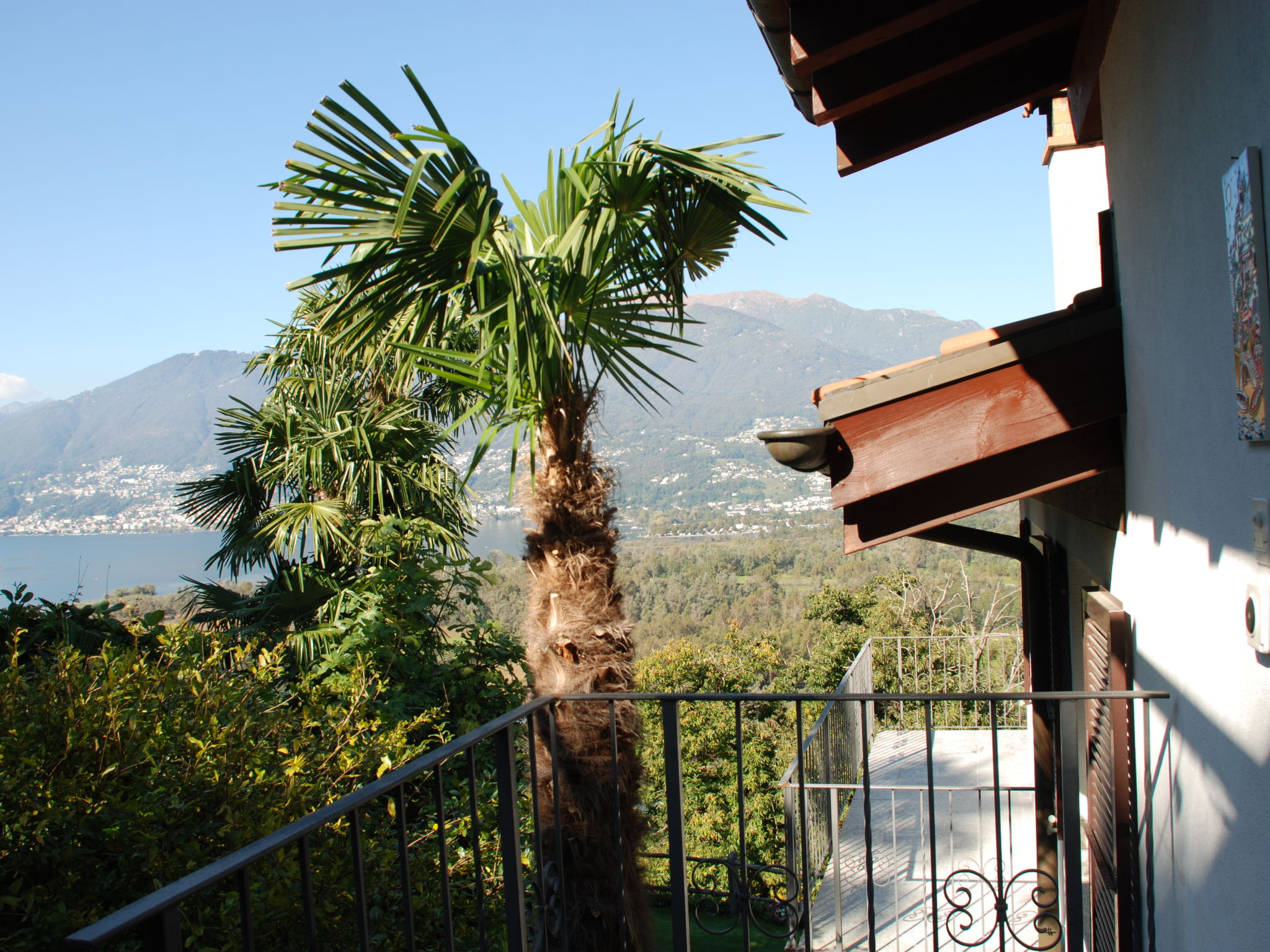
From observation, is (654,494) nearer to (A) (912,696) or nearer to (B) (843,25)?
(A) (912,696)

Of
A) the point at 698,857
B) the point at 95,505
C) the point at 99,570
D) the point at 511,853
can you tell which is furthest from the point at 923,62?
the point at 95,505

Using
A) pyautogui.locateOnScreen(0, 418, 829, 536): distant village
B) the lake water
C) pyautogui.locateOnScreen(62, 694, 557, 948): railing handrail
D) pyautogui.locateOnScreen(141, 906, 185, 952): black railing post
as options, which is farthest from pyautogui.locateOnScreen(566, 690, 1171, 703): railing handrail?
pyautogui.locateOnScreen(0, 418, 829, 536): distant village

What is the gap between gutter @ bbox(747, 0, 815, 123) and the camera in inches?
81.1

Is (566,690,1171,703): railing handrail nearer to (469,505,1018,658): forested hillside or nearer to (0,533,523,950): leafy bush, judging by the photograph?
(0,533,523,950): leafy bush

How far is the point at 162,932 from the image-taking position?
97cm

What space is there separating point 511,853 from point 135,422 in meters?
81.0

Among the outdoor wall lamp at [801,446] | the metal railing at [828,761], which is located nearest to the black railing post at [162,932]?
the outdoor wall lamp at [801,446]

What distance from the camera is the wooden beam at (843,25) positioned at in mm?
2209

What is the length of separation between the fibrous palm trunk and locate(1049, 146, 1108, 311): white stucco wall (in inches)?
140

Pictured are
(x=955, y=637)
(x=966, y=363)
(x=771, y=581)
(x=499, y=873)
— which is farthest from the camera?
(x=771, y=581)

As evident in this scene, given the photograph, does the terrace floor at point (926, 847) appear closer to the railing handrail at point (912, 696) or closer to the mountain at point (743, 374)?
the railing handrail at point (912, 696)

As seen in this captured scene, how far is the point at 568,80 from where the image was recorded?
2361 centimetres

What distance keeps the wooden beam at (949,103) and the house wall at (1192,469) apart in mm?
885

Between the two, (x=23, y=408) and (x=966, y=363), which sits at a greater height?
(x=23, y=408)
